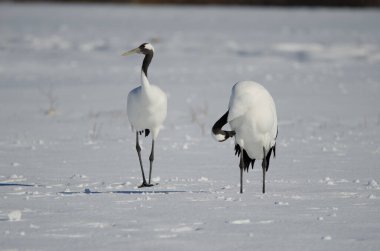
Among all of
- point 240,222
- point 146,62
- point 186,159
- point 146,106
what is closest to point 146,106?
point 146,106

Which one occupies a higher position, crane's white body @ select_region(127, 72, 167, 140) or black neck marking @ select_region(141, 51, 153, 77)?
black neck marking @ select_region(141, 51, 153, 77)

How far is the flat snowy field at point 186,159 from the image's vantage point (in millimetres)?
5965

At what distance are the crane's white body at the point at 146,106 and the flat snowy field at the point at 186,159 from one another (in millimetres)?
657

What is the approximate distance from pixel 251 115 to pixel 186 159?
2736mm

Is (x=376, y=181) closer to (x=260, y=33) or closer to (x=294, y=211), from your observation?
(x=294, y=211)

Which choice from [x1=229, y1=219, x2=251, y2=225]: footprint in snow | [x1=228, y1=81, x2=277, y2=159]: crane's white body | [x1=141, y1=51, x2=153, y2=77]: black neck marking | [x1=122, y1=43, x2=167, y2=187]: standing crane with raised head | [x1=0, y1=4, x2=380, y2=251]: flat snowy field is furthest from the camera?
[x1=141, y1=51, x2=153, y2=77]: black neck marking

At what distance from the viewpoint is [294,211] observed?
6.73 meters

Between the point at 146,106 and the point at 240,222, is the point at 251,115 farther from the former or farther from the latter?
the point at 240,222

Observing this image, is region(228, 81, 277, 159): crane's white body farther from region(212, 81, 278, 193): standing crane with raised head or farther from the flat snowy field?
the flat snowy field

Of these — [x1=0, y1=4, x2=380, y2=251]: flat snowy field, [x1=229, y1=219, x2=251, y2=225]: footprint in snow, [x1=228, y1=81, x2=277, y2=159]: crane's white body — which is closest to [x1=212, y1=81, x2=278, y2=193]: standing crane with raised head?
[x1=228, y1=81, x2=277, y2=159]: crane's white body

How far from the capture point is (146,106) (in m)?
8.90

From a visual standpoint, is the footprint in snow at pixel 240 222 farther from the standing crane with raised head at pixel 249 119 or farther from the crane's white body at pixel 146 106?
the crane's white body at pixel 146 106

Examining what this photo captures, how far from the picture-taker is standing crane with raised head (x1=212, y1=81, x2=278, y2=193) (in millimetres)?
7699

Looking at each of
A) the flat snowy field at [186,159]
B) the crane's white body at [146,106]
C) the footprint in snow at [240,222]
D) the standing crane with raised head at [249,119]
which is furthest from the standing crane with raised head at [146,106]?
the footprint in snow at [240,222]
